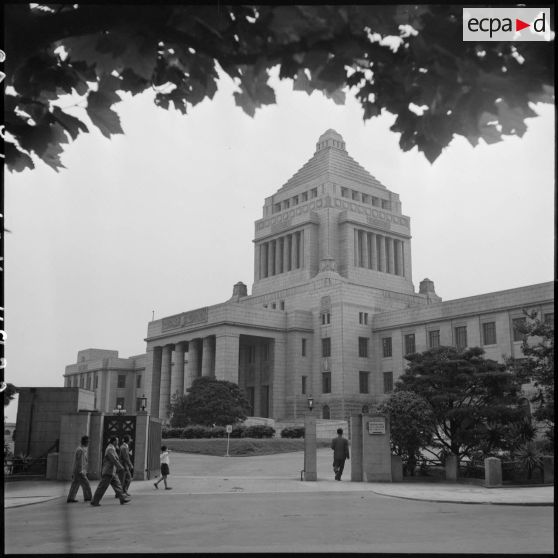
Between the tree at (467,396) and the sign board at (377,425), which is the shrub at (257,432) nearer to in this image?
the tree at (467,396)

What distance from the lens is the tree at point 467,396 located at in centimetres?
2272

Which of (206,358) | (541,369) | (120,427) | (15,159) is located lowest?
(120,427)

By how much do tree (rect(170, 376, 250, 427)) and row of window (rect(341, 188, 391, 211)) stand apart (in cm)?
3604

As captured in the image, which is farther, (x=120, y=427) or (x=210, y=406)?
(x=210, y=406)

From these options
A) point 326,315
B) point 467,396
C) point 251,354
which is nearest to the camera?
point 467,396

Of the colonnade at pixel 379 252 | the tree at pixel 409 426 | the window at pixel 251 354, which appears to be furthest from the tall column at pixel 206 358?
the tree at pixel 409 426

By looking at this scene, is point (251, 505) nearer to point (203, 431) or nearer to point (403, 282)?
point (203, 431)

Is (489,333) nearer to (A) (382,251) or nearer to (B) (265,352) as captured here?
(B) (265,352)

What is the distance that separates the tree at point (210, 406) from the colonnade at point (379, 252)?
99.1ft

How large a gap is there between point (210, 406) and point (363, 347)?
21.6 meters

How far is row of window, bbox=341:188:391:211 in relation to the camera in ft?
275

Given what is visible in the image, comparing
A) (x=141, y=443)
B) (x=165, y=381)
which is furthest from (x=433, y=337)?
(x=141, y=443)

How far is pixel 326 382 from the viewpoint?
68812 mm

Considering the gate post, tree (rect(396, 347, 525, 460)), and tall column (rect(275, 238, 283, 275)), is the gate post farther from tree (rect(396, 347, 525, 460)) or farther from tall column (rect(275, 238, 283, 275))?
tall column (rect(275, 238, 283, 275))
